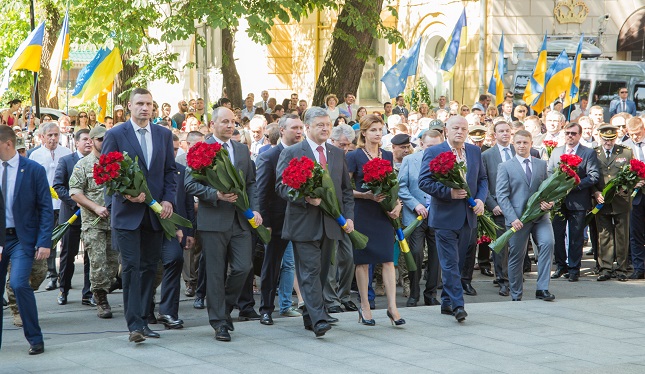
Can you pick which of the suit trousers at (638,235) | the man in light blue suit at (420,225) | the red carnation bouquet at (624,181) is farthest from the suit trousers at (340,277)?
the suit trousers at (638,235)

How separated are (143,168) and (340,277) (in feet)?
9.01

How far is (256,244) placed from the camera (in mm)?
11922

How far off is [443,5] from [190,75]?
11391 millimetres

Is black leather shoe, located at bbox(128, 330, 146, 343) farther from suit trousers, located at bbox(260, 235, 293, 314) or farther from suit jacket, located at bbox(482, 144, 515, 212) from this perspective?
suit jacket, located at bbox(482, 144, 515, 212)

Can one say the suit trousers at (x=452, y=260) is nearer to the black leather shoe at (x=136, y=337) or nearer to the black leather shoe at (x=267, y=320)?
the black leather shoe at (x=267, y=320)

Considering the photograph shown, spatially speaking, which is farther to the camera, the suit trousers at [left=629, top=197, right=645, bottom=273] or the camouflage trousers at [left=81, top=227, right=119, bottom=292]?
the suit trousers at [left=629, top=197, right=645, bottom=273]

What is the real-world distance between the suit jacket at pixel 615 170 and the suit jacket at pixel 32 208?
788cm

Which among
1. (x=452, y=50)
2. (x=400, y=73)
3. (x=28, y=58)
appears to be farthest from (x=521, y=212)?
(x=452, y=50)

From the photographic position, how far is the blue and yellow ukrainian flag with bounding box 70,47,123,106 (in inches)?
742

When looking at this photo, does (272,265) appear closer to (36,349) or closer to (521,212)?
(36,349)

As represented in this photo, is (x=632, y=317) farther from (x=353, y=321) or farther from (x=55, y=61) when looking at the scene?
(x=55, y=61)

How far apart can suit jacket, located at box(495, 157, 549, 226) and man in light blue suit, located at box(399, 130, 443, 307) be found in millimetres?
846

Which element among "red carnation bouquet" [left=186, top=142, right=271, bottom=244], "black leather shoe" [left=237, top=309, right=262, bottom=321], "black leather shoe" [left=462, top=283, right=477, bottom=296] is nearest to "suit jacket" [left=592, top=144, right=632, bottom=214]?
"black leather shoe" [left=462, top=283, right=477, bottom=296]

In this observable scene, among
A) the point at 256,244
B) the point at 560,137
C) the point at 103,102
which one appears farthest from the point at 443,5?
the point at 256,244
